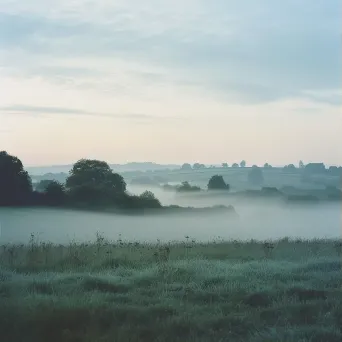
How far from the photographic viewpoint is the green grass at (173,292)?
4.94 meters

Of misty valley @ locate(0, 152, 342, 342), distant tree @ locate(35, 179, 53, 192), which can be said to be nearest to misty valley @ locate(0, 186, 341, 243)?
misty valley @ locate(0, 152, 342, 342)

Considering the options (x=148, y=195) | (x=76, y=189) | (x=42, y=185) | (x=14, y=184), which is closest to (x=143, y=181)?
(x=148, y=195)

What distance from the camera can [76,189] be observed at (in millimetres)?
8203

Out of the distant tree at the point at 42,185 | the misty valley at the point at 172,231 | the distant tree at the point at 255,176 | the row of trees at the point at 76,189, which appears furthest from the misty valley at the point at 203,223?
the distant tree at the point at 42,185

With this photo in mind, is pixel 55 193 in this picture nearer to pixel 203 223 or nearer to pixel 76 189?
pixel 76 189

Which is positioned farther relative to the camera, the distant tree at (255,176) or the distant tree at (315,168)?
the distant tree at (255,176)

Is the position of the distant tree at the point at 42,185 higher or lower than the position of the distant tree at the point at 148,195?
higher

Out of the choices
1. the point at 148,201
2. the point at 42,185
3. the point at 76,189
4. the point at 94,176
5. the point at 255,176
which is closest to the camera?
the point at 42,185

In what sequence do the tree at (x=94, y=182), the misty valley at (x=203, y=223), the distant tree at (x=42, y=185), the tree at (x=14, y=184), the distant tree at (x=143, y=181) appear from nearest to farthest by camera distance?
the tree at (x=14, y=184) → the distant tree at (x=42, y=185) → the tree at (x=94, y=182) → the misty valley at (x=203, y=223) → the distant tree at (x=143, y=181)

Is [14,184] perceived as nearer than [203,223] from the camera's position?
Yes

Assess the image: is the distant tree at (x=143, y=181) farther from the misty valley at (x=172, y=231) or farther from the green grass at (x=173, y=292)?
the green grass at (x=173, y=292)

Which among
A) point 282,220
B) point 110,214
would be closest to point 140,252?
point 110,214

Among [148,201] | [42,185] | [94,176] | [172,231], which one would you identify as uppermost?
[94,176]

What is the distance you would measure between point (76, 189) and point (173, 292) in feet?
8.85
